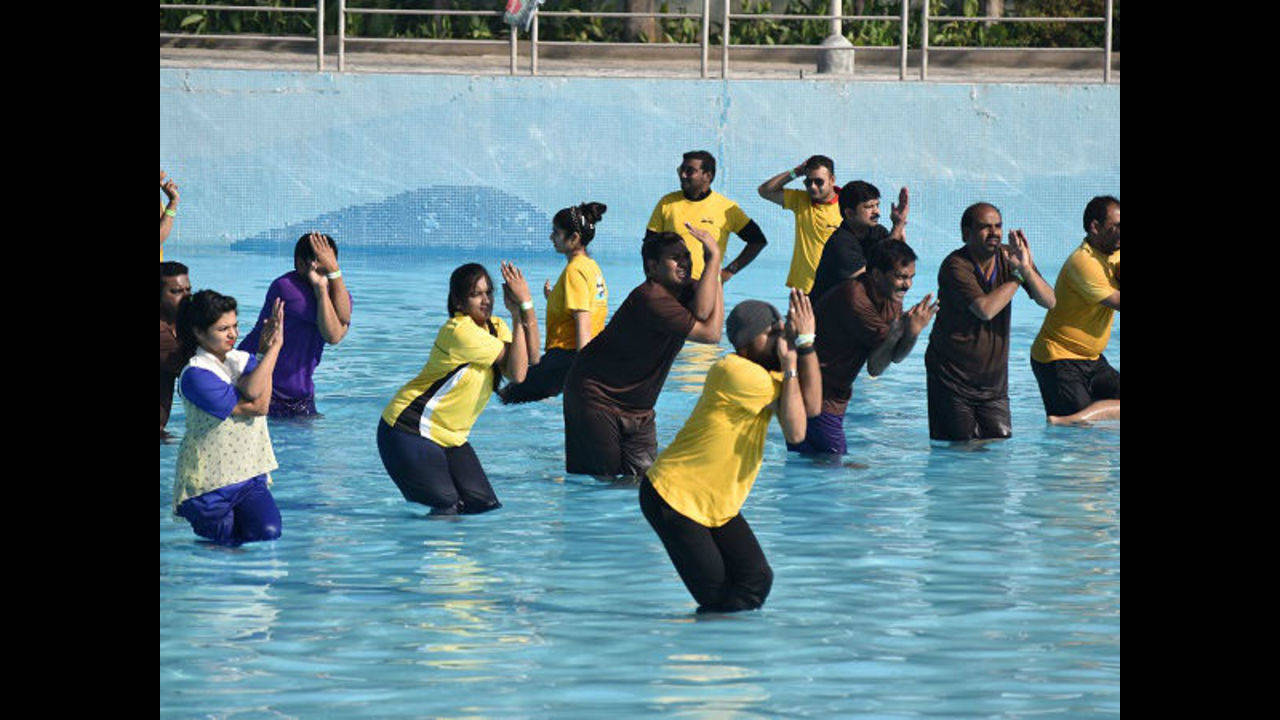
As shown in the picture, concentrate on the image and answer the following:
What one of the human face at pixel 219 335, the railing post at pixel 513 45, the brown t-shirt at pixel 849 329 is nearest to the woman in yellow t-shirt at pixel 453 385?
the human face at pixel 219 335

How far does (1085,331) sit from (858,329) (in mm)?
2053

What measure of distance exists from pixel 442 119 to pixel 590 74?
1685mm

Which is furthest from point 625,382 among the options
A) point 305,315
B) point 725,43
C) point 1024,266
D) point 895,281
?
point 725,43

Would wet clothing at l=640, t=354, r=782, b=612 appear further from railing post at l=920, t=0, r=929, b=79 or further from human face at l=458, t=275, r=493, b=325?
railing post at l=920, t=0, r=929, b=79

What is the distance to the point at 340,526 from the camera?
33.6 feet

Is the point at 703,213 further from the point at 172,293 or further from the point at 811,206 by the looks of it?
the point at 172,293

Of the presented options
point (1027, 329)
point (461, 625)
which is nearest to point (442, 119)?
point (1027, 329)

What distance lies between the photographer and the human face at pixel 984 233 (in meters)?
12.2

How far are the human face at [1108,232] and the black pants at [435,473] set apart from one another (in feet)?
14.4

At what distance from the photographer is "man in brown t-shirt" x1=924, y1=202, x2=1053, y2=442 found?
40.1 ft

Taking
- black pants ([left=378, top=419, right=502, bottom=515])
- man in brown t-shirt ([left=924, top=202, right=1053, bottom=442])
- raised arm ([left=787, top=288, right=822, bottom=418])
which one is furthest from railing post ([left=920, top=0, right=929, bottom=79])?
raised arm ([left=787, top=288, right=822, bottom=418])

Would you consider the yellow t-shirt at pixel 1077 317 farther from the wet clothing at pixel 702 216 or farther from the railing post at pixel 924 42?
the railing post at pixel 924 42

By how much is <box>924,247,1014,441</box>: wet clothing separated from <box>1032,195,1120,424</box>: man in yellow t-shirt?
54 centimetres
